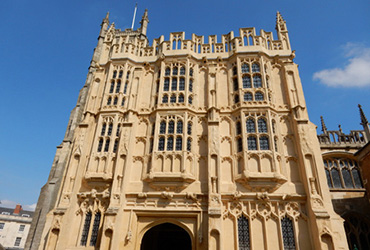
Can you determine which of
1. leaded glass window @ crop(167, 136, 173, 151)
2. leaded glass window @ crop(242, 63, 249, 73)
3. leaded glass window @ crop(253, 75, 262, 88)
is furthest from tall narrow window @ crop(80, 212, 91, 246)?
leaded glass window @ crop(242, 63, 249, 73)

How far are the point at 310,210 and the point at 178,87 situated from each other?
525 inches

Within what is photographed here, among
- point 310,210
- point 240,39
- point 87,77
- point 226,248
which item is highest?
point 240,39

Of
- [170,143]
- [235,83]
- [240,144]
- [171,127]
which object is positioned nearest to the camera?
[240,144]

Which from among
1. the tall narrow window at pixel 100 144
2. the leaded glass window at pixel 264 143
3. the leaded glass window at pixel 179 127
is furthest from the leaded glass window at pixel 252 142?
the tall narrow window at pixel 100 144

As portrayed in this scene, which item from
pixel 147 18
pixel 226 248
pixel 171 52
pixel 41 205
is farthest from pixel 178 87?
pixel 147 18

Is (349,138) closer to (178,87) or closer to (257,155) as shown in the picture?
(257,155)

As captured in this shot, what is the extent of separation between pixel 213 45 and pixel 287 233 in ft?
55.8

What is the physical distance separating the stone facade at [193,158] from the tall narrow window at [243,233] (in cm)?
6

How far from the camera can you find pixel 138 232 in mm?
15562

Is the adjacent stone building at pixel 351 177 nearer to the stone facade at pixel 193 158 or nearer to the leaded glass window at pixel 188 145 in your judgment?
the stone facade at pixel 193 158

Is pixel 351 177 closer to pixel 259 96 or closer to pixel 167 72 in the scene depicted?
pixel 259 96

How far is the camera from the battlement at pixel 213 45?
21.7 metres

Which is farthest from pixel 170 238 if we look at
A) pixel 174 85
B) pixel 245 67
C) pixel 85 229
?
pixel 245 67

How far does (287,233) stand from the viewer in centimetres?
1453
